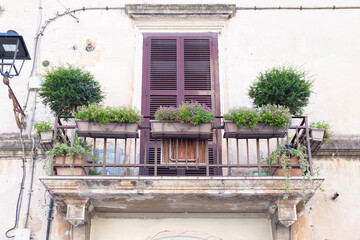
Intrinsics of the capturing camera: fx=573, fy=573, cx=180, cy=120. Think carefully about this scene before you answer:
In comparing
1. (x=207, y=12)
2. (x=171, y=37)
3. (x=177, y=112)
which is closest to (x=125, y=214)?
(x=177, y=112)

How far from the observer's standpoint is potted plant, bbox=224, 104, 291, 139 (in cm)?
702

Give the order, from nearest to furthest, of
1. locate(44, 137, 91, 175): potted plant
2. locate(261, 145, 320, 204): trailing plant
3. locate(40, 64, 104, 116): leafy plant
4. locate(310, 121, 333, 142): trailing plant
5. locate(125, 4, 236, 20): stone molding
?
locate(261, 145, 320, 204): trailing plant < locate(44, 137, 91, 175): potted plant < locate(310, 121, 333, 142): trailing plant < locate(40, 64, 104, 116): leafy plant < locate(125, 4, 236, 20): stone molding

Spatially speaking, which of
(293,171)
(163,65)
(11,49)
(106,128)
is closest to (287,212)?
(293,171)

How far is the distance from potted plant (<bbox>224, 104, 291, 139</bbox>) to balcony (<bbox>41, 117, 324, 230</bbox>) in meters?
0.16

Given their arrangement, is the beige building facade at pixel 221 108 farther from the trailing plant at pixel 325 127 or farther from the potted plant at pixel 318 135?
the potted plant at pixel 318 135

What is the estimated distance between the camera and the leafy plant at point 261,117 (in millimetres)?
7016

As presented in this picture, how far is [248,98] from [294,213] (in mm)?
2062

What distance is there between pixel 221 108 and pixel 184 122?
1548mm

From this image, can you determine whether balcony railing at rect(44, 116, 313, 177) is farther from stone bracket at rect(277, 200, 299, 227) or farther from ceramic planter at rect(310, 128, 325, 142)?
stone bracket at rect(277, 200, 299, 227)

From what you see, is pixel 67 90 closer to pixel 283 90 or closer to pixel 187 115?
pixel 187 115

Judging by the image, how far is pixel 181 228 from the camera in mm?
7625

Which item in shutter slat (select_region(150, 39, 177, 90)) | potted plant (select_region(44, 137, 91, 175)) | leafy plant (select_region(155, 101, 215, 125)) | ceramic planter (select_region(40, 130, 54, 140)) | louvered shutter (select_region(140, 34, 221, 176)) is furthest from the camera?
shutter slat (select_region(150, 39, 177, 90))

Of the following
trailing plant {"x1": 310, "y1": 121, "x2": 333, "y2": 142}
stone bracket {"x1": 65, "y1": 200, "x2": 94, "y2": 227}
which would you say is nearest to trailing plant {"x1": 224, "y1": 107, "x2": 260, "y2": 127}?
trailing plant {"x1": 310, "y1": 121, "x2": 333, "y2": 142}

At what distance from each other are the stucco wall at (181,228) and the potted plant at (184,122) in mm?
1324
